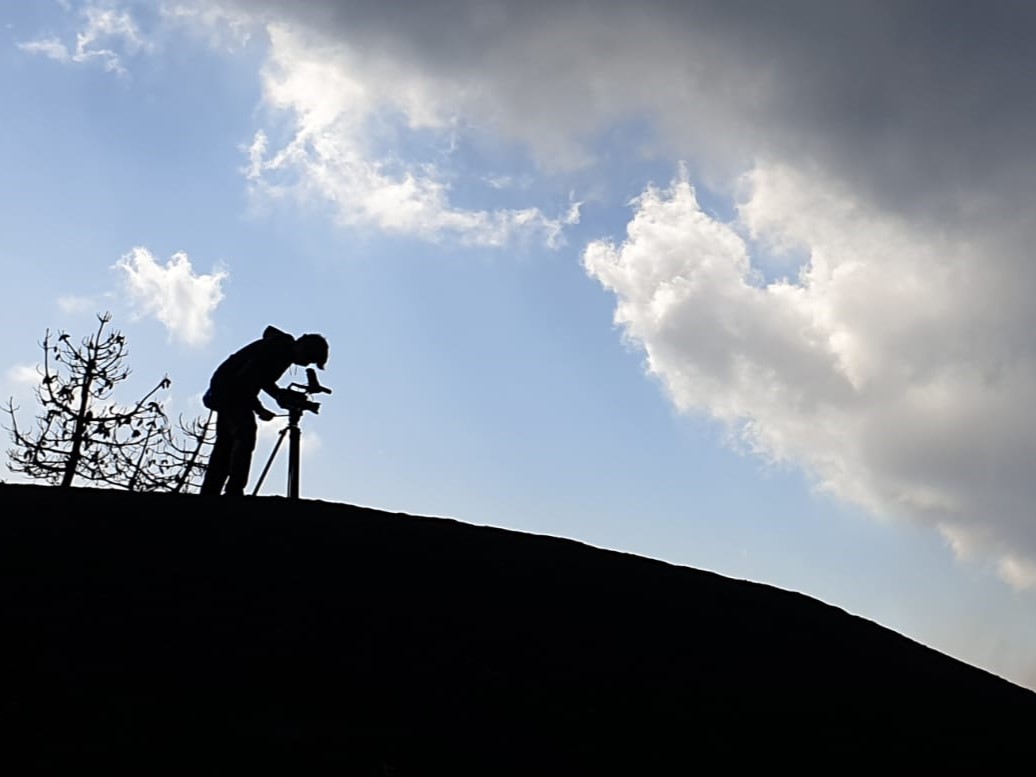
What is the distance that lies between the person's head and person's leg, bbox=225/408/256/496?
871 mm

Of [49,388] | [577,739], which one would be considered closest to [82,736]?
[577,739]

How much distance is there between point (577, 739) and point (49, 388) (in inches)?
951

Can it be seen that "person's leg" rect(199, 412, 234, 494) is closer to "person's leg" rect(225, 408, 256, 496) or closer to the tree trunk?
"person's leg" rect(225, 408, 256, 496)

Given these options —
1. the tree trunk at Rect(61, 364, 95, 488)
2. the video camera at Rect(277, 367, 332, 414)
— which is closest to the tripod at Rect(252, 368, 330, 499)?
the video camera at Rect(277, 367, 332, 414)

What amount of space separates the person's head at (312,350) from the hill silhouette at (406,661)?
5.35ft

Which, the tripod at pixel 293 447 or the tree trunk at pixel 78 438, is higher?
the tree trunk at pixel 78 438

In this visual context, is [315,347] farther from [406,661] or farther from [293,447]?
[406,661]

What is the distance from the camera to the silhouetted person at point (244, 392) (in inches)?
524

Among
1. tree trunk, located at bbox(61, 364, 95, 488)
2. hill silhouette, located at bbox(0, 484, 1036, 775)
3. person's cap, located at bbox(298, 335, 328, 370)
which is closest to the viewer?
hill silhouette, located at bbox(0, 484, 1036, 775)

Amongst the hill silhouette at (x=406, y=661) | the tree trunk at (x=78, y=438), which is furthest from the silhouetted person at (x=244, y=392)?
the tree trunk at (x=78, y=438)

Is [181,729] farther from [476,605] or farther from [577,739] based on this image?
[476,605]

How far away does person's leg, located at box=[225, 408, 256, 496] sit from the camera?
1329cm

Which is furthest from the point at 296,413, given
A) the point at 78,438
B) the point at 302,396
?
the point at 78,438

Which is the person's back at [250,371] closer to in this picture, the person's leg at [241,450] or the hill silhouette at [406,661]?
the person's leg at [241,450]
